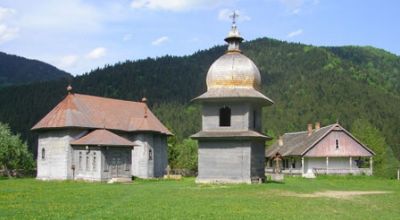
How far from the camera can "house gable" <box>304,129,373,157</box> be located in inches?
2376

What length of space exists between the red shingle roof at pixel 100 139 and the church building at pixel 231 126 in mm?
9486

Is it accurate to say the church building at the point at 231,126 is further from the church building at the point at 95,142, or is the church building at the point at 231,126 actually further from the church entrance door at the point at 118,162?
the church entrance door at the point at 118,162

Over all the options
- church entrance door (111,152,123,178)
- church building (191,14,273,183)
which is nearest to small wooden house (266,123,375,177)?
A: church entrance door (111,152,123,178)

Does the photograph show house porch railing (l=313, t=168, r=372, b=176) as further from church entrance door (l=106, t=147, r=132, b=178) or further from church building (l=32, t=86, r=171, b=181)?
church entrance door (l=106, t=147, r=132, b=178)

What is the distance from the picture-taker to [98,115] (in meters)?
49.8

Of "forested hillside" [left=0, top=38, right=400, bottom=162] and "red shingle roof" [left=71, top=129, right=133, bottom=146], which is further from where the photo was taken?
"forested hillside" [left=0, top=38, right=400, bottom=162]

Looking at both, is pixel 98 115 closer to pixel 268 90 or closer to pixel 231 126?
pixel 231 126

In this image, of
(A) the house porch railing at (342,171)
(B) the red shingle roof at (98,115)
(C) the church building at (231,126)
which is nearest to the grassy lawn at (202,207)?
(C) the church building at (231,126)

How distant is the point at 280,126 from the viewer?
124 m

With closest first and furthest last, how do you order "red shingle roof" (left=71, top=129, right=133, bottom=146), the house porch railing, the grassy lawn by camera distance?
the grassy lawn → "red shingle roof" (left=71, top=129, right=133, bottom=146) → the house porch railing

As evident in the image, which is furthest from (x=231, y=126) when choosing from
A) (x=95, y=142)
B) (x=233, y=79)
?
(x=95, y=142)

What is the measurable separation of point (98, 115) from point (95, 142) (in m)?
5.70

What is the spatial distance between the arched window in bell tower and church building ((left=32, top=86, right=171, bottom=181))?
393 inches

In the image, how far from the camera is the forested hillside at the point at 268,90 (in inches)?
5054
